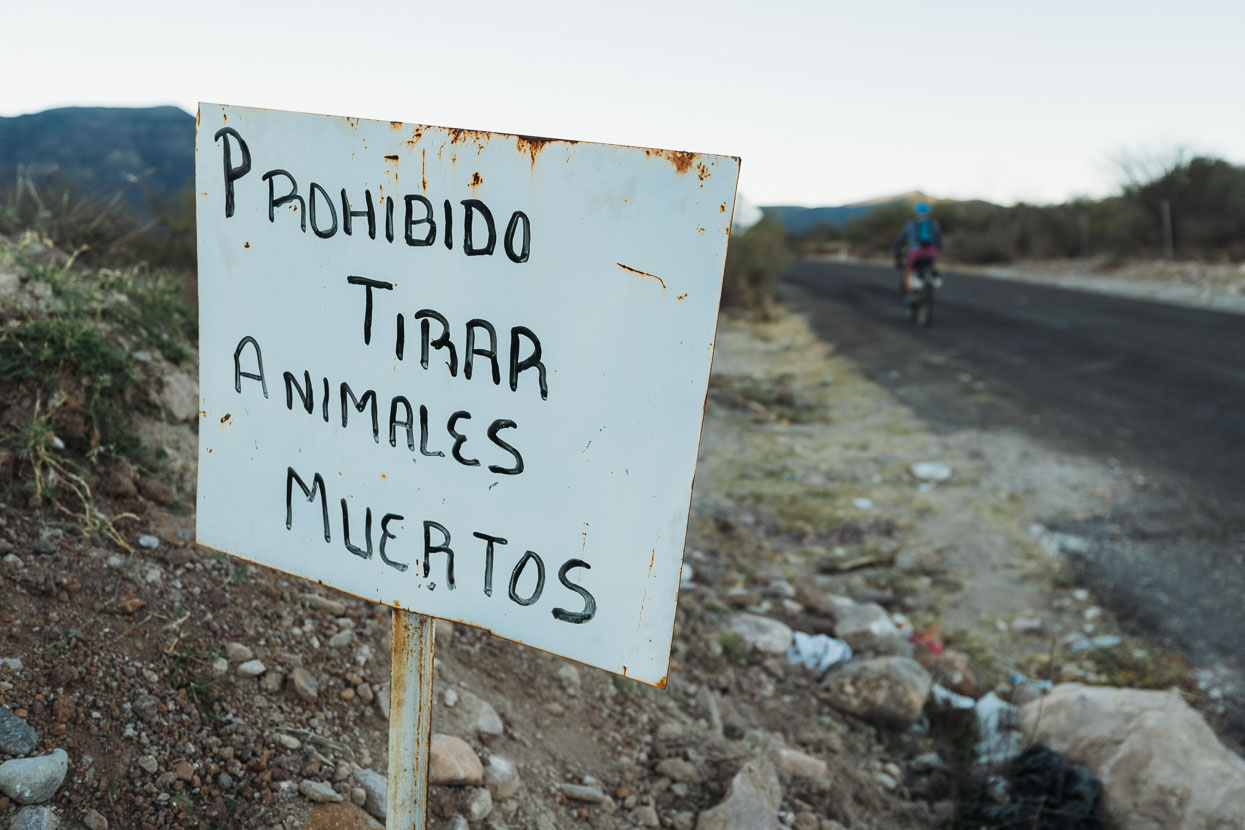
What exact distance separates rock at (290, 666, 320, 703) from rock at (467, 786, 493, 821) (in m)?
0.40

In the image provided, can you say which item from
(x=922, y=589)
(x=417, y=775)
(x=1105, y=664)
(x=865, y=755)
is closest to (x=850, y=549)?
(x=922, y=589)

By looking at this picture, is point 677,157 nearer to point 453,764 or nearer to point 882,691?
point 453,764

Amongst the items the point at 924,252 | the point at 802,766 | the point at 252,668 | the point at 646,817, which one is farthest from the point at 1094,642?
the point at 924,252

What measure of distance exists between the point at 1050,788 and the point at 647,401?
2059 mm

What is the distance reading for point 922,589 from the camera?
3.96 m

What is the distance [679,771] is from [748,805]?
0.23 meters

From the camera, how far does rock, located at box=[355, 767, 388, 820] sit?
1.62m

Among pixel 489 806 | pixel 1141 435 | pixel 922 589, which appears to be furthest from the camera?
pixel 1141 435

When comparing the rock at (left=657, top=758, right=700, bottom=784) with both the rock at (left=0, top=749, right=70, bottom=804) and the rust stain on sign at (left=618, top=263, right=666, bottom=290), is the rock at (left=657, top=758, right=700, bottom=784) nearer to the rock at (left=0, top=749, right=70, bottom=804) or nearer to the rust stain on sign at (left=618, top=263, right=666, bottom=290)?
the rock at (left=0, top=749, right=70, bottom=804)

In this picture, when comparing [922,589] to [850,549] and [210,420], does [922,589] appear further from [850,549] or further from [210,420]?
[210,420]

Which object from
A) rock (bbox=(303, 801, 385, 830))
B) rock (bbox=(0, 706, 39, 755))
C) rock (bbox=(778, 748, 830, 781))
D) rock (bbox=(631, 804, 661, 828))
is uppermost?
rock (bbox=(0, 706, 39, 755))

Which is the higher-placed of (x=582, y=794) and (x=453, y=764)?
(x=453, y=764)

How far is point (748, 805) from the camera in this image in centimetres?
199

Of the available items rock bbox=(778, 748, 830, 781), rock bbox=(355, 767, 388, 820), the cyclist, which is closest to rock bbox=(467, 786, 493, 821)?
rock bbox=(355, 767, 388, 820)
